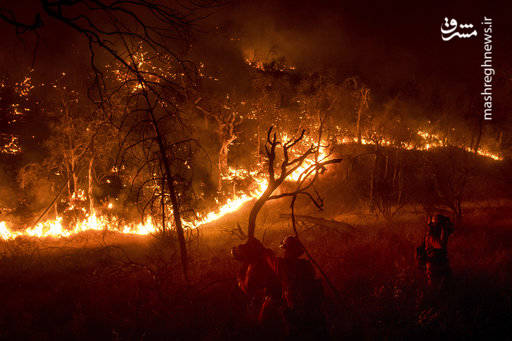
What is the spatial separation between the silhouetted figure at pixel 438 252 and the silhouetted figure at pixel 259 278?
342 cm

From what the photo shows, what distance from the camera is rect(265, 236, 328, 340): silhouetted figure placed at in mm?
4297

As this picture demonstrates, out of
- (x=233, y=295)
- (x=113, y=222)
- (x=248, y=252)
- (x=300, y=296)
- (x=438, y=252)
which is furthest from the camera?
(x=113, y=222)

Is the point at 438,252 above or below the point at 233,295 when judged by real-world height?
above

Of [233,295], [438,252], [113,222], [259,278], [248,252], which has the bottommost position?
[233,295]

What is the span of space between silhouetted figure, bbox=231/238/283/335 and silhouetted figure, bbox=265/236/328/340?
31 centimetres

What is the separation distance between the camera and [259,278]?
479 centimetres

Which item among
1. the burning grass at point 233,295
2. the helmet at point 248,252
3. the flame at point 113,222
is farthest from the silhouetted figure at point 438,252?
the flame at point 113,222

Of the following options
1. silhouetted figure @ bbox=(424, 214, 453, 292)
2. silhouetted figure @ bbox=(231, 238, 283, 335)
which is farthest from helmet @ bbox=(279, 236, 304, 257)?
silhouetted figure @ bbox=(424, 214, 453, 292)

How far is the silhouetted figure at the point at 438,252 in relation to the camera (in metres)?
5.87

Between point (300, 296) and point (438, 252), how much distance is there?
11.7ft

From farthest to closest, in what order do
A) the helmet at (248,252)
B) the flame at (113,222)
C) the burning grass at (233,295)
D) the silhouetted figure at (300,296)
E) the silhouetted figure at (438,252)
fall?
the flame at (113,222)
the silhouetted figure at (438,252)
the burning grass at (233,295)
the helmet at (248,252)
the silhouetted figure at (300,296)

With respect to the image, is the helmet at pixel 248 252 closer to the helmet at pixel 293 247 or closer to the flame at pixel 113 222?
the helmet at pixel 293 247

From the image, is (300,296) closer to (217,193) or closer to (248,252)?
(248,252)

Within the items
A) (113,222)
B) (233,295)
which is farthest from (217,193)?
(233,295)
